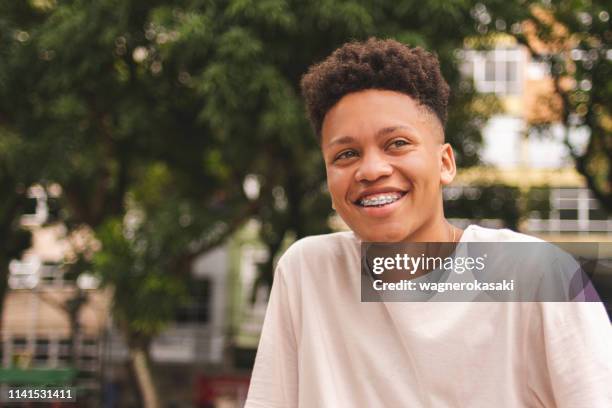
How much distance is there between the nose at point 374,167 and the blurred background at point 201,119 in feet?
9.58

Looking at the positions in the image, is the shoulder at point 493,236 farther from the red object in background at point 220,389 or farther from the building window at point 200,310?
the building window at point 200,310

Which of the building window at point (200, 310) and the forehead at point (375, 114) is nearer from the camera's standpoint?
the forehead at point (375, 114)

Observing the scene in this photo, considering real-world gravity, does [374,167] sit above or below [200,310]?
above

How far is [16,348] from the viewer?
1972 centimetres

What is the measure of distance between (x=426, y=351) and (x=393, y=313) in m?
0.09

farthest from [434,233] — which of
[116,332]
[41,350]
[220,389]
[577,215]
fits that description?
[577,215]

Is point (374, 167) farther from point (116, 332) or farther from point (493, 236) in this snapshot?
point (116, 332)

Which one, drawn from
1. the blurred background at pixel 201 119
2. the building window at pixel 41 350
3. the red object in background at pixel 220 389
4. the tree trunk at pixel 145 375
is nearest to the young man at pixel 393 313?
the blurred background at pixel 201 119

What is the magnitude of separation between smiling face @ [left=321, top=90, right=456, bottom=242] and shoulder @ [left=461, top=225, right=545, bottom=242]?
2.7 inches

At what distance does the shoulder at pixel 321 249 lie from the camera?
1.34 m

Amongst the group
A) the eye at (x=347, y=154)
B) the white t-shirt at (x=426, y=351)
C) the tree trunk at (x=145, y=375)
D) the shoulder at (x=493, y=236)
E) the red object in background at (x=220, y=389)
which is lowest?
the red object in background at (x=220, y=389)

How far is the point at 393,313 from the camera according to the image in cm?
118

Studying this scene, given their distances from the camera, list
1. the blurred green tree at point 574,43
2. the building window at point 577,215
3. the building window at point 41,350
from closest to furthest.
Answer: the blurred green tree at point 574,43 → the building window at point 41,350 → the building window at point 577,215

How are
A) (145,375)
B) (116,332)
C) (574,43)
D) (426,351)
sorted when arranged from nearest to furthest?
1. (426,351)
2. (574,43)
3. (145,375)
4. (116,332)
